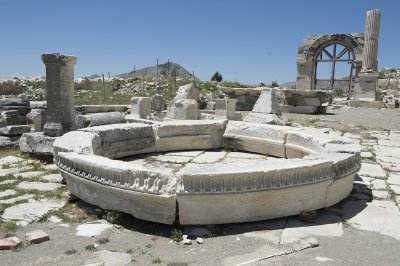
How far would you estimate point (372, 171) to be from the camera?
19.6ft

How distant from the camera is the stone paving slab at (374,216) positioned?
144 inches

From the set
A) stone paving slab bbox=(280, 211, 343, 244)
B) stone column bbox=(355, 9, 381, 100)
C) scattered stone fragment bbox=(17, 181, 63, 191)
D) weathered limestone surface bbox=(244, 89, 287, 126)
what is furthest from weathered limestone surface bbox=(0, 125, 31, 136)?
stone column bbox=(355, 9, 381, 100)

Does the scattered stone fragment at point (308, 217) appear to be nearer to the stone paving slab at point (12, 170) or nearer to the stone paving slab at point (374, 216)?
the stone paving slab at point (374, 216)

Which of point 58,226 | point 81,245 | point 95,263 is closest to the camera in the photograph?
point 95,263

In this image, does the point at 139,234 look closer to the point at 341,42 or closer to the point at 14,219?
the point at 14,219

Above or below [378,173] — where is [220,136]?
above

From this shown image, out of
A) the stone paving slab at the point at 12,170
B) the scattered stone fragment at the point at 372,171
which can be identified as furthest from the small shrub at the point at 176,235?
the scattered stone fragment at the point at 372,171

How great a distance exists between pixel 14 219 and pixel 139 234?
1399mm

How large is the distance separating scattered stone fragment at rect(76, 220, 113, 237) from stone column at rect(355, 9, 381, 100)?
737 inches

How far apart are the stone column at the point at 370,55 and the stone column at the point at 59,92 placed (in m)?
16.8

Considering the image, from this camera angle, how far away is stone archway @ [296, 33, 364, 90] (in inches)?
849

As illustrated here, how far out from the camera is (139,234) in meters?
3.49

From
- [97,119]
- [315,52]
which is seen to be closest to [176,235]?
[97,119]

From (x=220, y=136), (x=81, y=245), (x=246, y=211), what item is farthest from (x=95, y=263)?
(x=220, y=136)
